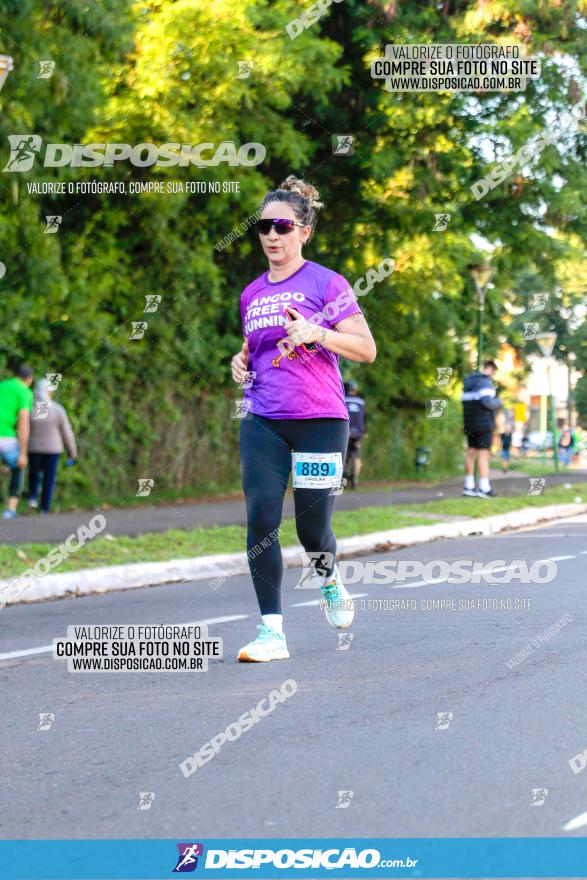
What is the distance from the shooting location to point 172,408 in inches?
824

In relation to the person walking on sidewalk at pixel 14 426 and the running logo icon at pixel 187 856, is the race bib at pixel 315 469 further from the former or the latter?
the person walking on sidewalk at pixel 14 426

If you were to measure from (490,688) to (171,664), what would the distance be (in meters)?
1.67

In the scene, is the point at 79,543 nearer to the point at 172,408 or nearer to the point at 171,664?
the point at 171,664

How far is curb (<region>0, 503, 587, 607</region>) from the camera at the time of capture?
10.4 metres

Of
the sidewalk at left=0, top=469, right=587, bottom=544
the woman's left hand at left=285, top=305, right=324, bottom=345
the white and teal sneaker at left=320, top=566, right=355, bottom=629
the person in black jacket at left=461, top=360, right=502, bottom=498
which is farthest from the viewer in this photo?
the person in black jacket at left=461, top=360, right=502, bottom=498

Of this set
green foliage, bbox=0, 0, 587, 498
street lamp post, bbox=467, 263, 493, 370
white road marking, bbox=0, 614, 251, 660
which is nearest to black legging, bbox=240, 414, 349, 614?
white road marking, bbox=0, 614, 251, 660

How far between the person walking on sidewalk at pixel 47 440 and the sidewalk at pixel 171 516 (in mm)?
442

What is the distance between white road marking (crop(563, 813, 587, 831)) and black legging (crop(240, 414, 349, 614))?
2.66 meters

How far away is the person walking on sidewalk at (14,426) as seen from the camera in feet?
50.5

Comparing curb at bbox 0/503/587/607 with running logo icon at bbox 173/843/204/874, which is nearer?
running logo icon at bbox 173/843/204/874

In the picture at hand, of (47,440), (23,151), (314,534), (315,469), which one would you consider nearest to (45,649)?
(314,534)

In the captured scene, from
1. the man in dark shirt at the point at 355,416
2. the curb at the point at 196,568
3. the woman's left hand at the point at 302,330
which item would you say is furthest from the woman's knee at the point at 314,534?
the man in dark shirt at the point at 355,416

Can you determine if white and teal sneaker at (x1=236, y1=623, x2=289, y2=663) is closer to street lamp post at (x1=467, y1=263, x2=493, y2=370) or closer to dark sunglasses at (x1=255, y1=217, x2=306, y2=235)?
dark sunglasses at (x1=255, y1=217, x2=306, y2=235)

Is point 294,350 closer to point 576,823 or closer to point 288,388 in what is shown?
point 288,388
